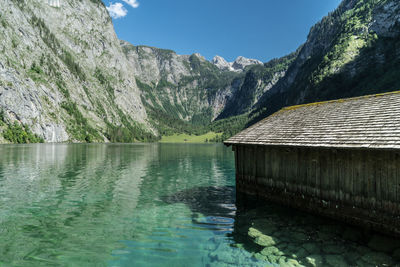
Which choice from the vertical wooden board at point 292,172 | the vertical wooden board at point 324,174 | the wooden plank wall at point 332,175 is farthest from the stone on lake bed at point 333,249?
the vertical wooden board at point 292,172

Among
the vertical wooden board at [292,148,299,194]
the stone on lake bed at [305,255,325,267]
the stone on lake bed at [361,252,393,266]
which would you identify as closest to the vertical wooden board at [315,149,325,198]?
the vertical wooden board at [292,148,299,194]

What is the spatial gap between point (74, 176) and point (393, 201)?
3188cm

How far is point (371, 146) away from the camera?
34.9 ft

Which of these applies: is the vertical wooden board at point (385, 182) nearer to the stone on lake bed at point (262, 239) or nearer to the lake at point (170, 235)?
the lake at point (170, 235)

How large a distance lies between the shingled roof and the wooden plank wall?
732mm

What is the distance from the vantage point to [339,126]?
13602 millimetres

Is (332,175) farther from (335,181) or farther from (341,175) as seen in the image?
(341,175)

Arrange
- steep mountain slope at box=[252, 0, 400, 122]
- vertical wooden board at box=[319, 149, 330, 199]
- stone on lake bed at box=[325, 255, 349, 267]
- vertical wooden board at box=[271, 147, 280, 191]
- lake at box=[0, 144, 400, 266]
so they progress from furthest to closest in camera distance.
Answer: steep mountain slope at box=[252, 0, 400, 122], vertical wooden board at box=[271, 147, 280, 191], vertical wooden board at box=[319, 149, 330, 199], lake at box=[0, 144, 400, 266], stone on lake bed at box=[325, 255, 349, 267]

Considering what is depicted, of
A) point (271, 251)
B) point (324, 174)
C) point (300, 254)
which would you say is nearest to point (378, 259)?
point (300, 254)

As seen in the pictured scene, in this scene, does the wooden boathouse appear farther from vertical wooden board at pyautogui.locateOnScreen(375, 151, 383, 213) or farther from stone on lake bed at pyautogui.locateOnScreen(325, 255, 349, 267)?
stone on lake bed at pyautogui.locateOnScreen(325, 255, 349, 267)

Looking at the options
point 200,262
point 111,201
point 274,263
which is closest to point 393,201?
point 274,263

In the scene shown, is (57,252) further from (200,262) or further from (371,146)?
(371,146)

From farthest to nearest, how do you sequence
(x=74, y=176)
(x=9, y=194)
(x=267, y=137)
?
1. (x=74, y=176)
2. (x=9, y=194)
3. (x=267, y=137)

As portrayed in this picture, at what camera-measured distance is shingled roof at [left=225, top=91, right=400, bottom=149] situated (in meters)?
11.3
